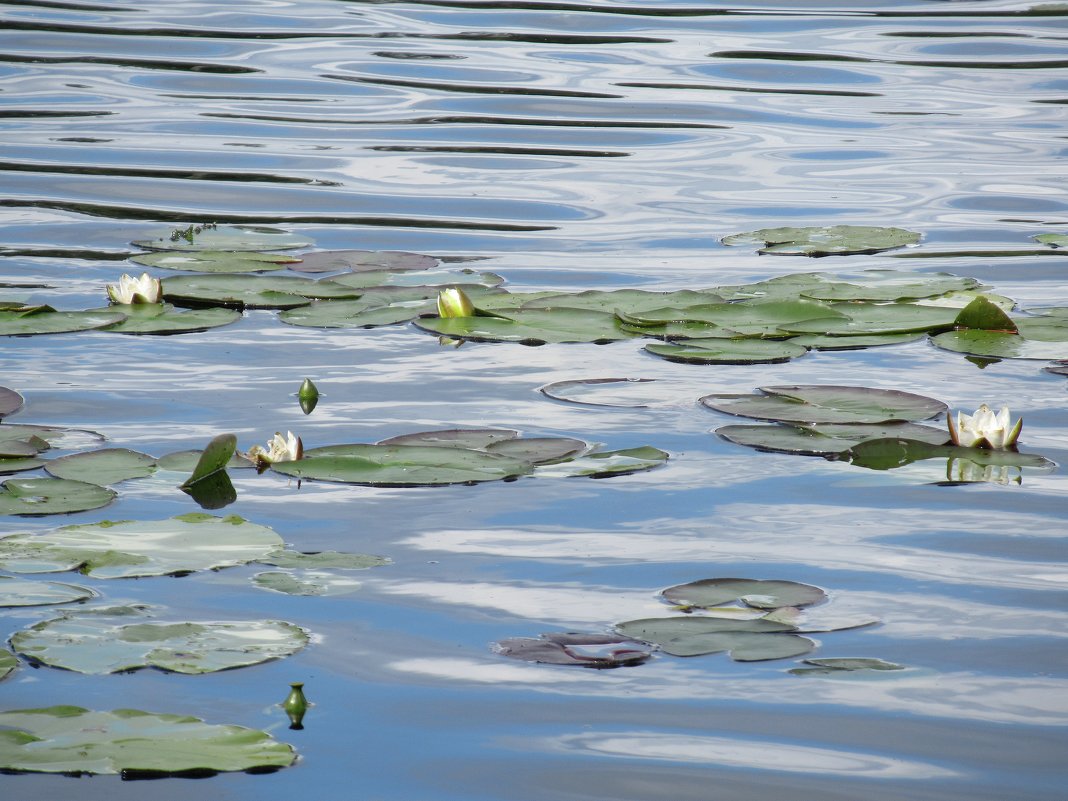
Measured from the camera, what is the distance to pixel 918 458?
302 cm

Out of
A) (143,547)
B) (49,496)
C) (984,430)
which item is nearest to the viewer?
(143,547)

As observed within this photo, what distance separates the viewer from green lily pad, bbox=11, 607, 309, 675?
Result: 2021mm

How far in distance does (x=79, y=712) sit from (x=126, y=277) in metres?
2.54

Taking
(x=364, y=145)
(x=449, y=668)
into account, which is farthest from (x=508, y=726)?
(x=364, y=145)

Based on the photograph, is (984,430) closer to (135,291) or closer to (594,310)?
(594,310)

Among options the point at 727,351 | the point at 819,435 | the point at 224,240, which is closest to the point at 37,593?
the point at 819,435

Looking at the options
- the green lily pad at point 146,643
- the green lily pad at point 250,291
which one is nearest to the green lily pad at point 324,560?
the green lily pad at point 146,643

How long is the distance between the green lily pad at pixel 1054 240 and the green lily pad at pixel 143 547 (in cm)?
372

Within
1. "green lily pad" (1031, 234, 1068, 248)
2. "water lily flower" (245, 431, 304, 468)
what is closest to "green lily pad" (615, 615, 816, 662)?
"water lily flower" (245, 431, 304, 468)

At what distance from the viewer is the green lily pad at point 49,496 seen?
2605mm

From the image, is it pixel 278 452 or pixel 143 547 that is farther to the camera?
pixel 278 452

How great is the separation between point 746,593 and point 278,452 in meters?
1.07

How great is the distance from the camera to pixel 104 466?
286cm

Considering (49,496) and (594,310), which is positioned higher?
(594,310)
